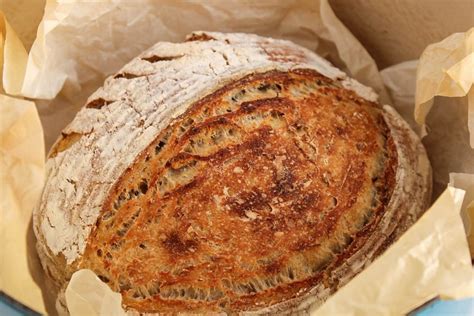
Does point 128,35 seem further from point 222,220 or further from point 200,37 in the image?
point 222,220

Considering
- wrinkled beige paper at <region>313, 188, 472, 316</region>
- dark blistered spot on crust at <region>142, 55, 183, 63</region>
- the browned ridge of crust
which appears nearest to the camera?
wrinkled beige paper at <region>313, 188, 472, 316</region>

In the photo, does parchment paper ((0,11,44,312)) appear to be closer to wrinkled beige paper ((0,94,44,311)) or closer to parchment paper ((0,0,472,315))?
wrinkled beige paper ((0,94,44,311))

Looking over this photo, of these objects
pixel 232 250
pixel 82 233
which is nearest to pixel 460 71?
pixel 232 250

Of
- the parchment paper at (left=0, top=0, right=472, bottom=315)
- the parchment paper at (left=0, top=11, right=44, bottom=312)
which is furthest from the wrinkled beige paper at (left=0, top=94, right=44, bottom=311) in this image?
the parchment paper at (left=0, top=0, right=472, bottom=315)

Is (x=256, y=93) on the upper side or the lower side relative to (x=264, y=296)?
upper

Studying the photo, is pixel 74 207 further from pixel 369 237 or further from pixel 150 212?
pixel 369 237

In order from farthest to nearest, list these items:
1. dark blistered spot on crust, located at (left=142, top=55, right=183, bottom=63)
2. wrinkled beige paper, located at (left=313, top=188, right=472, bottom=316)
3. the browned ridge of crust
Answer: dark blistered spot on crust, located at (left=142, top=55, right=183, bottom=63)
the browned ridge of crust
wrinkled beige paper, located at (left=313, top=188, right=472, bottom=316)

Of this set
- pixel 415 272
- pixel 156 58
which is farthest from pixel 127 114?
pixel 415 272
